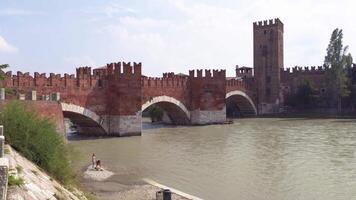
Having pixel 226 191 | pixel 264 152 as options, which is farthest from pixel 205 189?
pixel 264 152

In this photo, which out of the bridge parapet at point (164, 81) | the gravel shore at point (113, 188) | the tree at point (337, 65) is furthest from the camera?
the tree at point (337, 65)

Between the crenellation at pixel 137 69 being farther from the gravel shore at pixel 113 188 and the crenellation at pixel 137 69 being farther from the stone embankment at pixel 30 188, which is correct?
the stone embankment at pixel 30 188

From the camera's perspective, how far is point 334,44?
144 feet

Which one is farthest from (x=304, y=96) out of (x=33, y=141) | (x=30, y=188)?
(x=30, y=188)

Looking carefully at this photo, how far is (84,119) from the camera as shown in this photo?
26.0 m

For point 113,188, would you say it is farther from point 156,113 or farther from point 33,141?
point 156,113

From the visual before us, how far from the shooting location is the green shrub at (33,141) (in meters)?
9.45

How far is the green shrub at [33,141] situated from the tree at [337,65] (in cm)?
3751

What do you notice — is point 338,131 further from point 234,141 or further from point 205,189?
point 205,189

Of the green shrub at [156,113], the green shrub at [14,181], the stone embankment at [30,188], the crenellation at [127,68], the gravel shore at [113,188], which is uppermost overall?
the crenellation at [127,68]

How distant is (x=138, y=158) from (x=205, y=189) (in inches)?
242

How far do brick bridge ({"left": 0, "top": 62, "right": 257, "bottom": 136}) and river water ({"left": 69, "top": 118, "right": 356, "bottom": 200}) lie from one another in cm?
152

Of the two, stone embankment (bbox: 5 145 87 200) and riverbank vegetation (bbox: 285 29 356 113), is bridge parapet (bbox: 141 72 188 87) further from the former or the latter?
stone embankment (bbox: 5 145 87 200)

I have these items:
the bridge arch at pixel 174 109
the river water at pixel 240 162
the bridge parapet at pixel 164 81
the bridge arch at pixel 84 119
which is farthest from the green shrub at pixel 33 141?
the bridge arch at pixel 174 109
